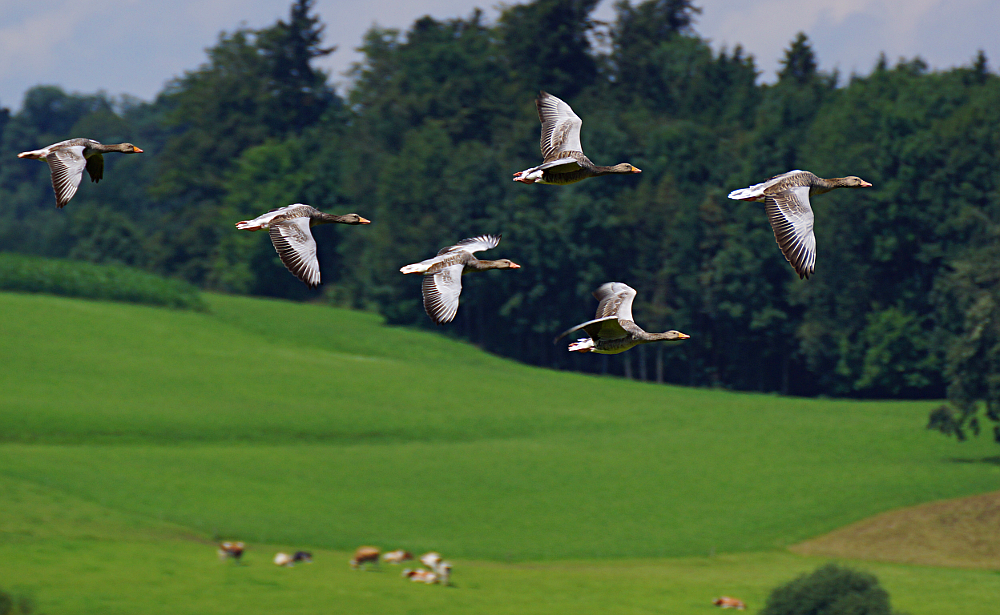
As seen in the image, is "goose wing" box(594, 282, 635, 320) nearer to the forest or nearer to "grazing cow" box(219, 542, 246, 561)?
"grazing cow" box(219, 542, 246, 561)

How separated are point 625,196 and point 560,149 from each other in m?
107

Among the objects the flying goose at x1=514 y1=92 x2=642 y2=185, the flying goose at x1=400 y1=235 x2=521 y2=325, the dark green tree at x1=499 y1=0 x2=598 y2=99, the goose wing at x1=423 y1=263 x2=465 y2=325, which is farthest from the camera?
the dark green tree at x1=499 y1=0 x2=598 y2=99

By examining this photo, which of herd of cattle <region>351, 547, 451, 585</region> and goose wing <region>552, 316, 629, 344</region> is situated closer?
goose wing <region>552, 316, 629, 344</region>

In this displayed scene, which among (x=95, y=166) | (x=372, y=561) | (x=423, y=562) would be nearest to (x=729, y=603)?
(x=423, y=562)

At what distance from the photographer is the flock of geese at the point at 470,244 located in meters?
15.5

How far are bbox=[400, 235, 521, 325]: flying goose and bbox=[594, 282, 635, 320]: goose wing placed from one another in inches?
90.0

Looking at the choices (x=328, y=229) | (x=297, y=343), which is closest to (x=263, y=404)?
(x=297, y=343)

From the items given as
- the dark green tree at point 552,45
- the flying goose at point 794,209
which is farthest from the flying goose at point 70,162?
the dark green tree at point 552,45

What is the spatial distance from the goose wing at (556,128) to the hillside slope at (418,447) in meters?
42.4

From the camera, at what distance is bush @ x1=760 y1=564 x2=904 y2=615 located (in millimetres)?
44125

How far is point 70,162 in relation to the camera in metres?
16.7

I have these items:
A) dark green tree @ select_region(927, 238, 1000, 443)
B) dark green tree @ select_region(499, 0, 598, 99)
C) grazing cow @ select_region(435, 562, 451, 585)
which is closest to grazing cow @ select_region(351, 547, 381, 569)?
grazing cow @ select_region(435, 562, 451, 585)

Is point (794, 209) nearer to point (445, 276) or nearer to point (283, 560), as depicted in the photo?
point (445, 276)

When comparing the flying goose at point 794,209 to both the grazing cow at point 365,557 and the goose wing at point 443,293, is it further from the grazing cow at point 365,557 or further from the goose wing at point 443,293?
the grazing cow at point 365,557
